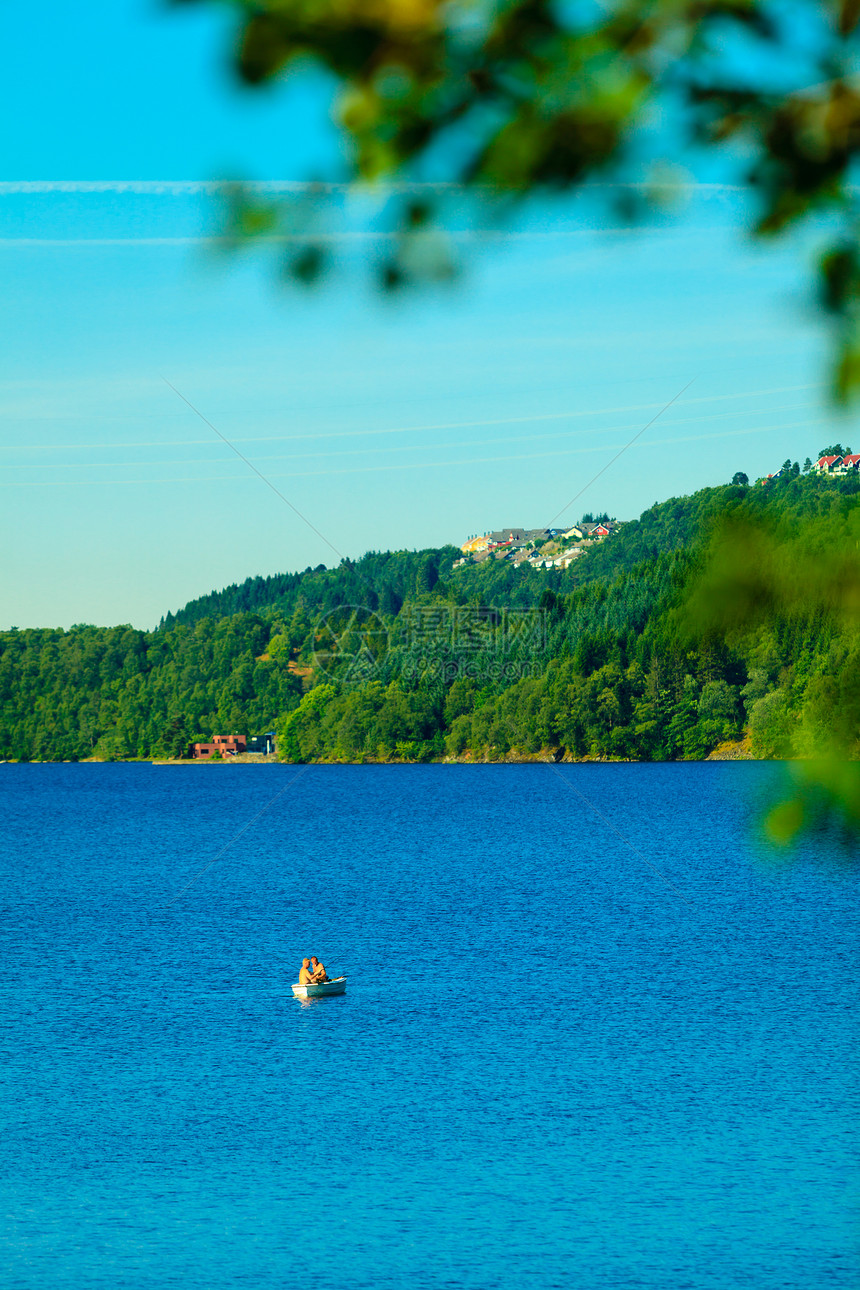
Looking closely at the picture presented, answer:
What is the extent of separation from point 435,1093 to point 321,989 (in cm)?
1623

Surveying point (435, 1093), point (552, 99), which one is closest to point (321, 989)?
point (435, 1093)

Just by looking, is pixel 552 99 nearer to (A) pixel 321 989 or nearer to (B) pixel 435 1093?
(B) pixel 435 1093

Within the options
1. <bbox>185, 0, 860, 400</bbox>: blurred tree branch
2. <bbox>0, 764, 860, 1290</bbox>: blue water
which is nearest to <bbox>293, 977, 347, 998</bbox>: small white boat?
<bbox>0, 764, 860, 1290</bbox>: blue water

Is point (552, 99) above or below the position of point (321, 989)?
above

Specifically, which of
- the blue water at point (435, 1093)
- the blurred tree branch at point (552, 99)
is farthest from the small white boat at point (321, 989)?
the blurred tree branch at point (552, 99)

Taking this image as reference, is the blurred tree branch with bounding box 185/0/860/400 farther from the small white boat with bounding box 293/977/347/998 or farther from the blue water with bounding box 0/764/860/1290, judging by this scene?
the small white boat with bounding box 293/977/347/998

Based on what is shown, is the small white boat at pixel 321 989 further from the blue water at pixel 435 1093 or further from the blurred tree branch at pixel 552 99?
the blurred tree branch at pixel 552 99

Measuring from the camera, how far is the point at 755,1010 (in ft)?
205

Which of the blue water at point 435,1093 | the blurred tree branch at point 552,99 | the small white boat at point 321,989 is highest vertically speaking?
the blurred tree branch at point 552,99

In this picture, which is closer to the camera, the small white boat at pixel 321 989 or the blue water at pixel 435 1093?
the blue water at pixel 435 1093

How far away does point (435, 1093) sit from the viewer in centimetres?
4888

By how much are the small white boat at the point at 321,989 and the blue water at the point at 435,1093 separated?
136 cm

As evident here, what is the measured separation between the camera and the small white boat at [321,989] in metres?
64.0

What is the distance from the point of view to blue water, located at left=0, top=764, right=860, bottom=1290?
36.3 metres
